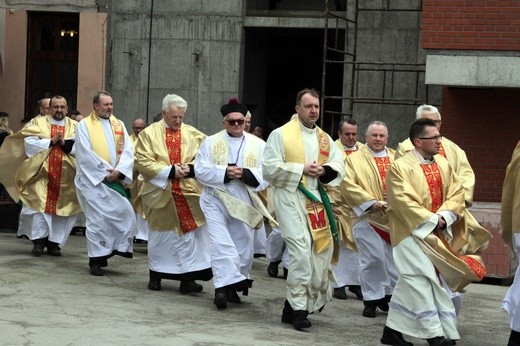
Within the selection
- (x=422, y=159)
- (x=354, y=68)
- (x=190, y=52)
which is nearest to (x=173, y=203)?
(x=422, y=159)

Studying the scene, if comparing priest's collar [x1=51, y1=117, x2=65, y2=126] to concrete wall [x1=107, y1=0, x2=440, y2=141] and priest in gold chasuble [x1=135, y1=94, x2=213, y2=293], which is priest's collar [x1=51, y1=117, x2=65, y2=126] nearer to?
priest in gold chasuble [x1=135, y1=94, x2=213, y2=293]

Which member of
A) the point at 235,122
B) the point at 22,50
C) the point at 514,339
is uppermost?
the point at 22,50

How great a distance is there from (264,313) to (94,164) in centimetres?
320

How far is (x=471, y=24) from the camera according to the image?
1689 cm

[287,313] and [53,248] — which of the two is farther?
[53,248]

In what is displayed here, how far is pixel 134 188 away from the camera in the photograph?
56.4 ft

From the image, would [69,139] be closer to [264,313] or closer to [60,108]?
[60,108]

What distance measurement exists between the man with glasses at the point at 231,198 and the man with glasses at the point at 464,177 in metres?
1.45

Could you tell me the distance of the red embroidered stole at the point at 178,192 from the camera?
13.2 metres

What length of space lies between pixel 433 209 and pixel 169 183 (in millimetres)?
3579

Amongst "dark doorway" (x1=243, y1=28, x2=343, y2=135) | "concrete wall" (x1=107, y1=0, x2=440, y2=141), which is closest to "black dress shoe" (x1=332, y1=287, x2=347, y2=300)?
"concrete wall" (x1=107, y1=0, x2=440, y2=141)

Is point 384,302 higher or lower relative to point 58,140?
lower

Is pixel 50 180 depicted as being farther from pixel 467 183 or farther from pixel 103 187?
pixel 467 183

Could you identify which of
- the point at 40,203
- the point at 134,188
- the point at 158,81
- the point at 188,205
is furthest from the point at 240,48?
the point at 188,205
